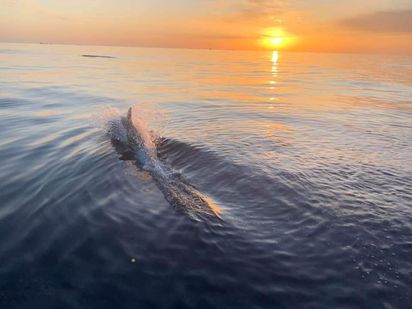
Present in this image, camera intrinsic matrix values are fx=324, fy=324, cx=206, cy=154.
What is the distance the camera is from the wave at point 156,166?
10234 mm

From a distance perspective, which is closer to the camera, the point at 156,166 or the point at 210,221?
the point at 210,221

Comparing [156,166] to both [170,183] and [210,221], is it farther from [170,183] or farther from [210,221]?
[210,221]

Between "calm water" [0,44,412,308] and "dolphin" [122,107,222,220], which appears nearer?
"calm water" [0,44,412,308]

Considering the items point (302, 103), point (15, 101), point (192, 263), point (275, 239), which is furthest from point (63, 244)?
point (302, 103)

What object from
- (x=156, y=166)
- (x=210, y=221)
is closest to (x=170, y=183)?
(x=156, y=166)

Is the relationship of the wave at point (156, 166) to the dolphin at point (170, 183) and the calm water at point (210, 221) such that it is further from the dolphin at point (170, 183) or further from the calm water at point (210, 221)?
the calm water at point (210, 221)

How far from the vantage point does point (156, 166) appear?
14.0 metres

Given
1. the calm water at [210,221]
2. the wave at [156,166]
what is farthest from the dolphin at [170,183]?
the calm water at [210,221]

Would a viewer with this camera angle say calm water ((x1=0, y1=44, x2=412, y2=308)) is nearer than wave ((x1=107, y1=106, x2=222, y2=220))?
Yes

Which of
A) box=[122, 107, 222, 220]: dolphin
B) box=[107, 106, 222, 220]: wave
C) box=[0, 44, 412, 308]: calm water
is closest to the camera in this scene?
box=[0, 44, 412, 308]: calm water

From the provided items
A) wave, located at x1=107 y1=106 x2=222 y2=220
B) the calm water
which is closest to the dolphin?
wave, located at x1=107 y1=106 x2=222 y2=220

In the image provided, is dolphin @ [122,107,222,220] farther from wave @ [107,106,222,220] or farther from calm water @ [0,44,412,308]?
calm water @ [0,44,412,308]

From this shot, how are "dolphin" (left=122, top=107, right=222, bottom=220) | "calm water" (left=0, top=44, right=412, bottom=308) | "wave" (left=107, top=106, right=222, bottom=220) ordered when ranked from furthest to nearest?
"wave" (left=107, top=106, right=222, bottom=220) < "dolphin" (left=122, top=107, right=222, bottom=220) < "calm water" (left=0, top=44, right=412, bottom=308)

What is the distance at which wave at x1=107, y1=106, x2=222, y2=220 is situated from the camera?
1023cm
